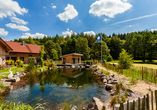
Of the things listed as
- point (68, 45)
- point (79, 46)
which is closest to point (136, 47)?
point (79, 46)

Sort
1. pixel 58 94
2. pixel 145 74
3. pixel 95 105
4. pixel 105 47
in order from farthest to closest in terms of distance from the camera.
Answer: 1. pixel 105 47
2. pixel 145 74
3. pixel 58 94
4. pixel 95 105

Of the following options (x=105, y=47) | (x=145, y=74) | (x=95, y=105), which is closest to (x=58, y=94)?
(x=95, y=105)

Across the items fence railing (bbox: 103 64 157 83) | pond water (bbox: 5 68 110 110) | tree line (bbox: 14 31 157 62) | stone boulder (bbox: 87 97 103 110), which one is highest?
tree line (bbox: 14 31 157 62)

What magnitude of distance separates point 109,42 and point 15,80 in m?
44.4

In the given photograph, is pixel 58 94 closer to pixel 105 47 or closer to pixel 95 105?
pixel 95 105

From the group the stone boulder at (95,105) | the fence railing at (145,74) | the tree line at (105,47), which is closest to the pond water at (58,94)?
the stone boulder at (95,105)

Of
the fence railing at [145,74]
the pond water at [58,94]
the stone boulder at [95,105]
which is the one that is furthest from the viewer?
the fence railing at [145,74]

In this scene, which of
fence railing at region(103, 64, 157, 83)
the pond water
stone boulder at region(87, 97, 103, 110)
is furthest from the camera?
fence railing at region(103, 64, 157, 83)

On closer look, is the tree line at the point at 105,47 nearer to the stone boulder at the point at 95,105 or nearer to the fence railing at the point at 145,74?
the fence railing at the point at 145,74

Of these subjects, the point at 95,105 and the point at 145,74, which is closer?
the point at 95,105

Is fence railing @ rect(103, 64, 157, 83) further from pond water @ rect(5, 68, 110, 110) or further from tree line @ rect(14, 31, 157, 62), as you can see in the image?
tree line @ rect(14, 31, 157, 62)

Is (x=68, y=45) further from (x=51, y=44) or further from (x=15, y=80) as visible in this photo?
(x=15, y=80)

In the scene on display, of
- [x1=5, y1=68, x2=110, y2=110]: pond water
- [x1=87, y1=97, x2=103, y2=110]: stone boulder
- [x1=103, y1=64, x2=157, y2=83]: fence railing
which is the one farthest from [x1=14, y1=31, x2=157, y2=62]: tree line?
[x1=87, y1=97, x2=103, y2=110]: stone boulder

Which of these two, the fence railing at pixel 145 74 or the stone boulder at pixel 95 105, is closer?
the stone boulder at pixel 95 105
